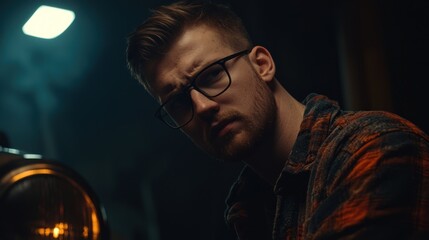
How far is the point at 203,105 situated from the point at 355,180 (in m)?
0.69

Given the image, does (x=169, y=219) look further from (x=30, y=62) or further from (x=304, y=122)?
(x=304, y=122)

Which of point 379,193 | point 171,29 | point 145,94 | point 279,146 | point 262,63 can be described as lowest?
point 379,193

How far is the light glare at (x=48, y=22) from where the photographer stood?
316cm

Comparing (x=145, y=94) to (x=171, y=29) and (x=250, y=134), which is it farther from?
(x=250, y=134)

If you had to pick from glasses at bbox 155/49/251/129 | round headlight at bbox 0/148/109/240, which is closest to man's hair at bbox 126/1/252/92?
glasses at bbox 155/49/251/129

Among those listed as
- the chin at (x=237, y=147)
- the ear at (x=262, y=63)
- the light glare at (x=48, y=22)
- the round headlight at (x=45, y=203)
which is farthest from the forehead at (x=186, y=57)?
the light glare at (x=48, y=22)

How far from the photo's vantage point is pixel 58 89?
3941 millimetres

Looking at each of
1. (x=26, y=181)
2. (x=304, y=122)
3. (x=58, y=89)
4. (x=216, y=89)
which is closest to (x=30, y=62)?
(x=58, y=89)

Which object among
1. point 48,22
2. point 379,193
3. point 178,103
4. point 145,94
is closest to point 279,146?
point 178,103

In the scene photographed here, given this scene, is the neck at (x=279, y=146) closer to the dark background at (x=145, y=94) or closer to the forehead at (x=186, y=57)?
the forehead at (x=186, y=57)

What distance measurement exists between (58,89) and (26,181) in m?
3.07

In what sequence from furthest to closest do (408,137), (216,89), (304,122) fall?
(216,89) < (304,122) < (408,137)

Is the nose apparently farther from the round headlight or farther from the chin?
the round headlight

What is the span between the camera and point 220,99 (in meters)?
1.78
